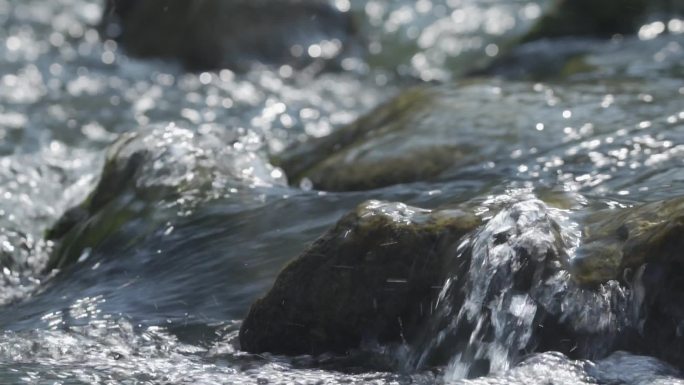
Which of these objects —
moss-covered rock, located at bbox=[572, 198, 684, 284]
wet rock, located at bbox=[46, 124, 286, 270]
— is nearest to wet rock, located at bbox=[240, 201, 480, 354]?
moss-covered rock, located at bbox=[572, 198, 684, 284]

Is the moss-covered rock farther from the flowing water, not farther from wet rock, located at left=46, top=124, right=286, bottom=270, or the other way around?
wet rock, located at left=46, top=124, right=286, bottom=270

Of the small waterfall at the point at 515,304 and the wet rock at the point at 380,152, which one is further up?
the wet rock at the point at 380,152

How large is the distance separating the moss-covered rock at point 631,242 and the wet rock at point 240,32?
6.12m

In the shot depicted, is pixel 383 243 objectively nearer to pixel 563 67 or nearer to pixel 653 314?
pixel 653 314

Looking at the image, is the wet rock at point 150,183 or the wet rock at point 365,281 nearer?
the wet rock at point 365,281

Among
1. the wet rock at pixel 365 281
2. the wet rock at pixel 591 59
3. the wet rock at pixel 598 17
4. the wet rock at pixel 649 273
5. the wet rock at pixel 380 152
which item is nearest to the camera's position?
the wet rock at pixel 649 273

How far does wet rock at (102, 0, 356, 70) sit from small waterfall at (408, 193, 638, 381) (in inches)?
242

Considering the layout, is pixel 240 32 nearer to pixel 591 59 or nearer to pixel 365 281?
pixel 591 59

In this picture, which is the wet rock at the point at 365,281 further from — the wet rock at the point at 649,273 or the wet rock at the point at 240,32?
the wet rock at the point at 240,32

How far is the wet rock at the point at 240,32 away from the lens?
393 inches

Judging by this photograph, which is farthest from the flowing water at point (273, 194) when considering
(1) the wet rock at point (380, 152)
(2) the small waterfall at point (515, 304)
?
(1) the wet rock at point (380, 152)

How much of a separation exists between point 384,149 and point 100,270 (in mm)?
1530

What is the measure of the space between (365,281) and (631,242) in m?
0.81

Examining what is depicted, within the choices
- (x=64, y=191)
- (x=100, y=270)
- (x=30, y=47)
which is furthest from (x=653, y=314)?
(x=30, y=47)
